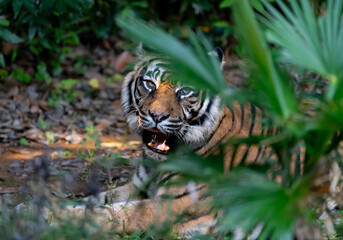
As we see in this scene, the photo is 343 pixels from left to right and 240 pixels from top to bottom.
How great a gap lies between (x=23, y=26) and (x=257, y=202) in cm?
527

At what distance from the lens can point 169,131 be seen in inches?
165

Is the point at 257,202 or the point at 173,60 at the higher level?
the point at 173,60

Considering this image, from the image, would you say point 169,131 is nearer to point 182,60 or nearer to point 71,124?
point 182,60

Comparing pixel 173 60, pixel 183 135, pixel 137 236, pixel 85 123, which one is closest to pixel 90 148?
pixel 85 123

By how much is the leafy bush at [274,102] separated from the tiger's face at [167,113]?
1648 millimetres

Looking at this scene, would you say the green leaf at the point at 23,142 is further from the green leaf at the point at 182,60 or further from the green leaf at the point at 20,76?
the green leaf at the point at 182,60

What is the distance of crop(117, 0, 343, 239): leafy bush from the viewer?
223 cm

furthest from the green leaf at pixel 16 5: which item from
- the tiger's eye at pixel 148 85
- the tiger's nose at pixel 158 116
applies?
the tiger's nose at pixel 158 116

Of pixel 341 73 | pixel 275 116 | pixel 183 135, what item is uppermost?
pixel 341 73

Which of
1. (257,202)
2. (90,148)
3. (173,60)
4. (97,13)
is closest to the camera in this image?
(257,202)

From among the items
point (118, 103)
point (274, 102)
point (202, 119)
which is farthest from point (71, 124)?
point (274, 102)

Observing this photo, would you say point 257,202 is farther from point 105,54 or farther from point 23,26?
point 105,54

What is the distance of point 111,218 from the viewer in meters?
4.00

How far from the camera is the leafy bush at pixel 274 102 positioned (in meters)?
2.23
